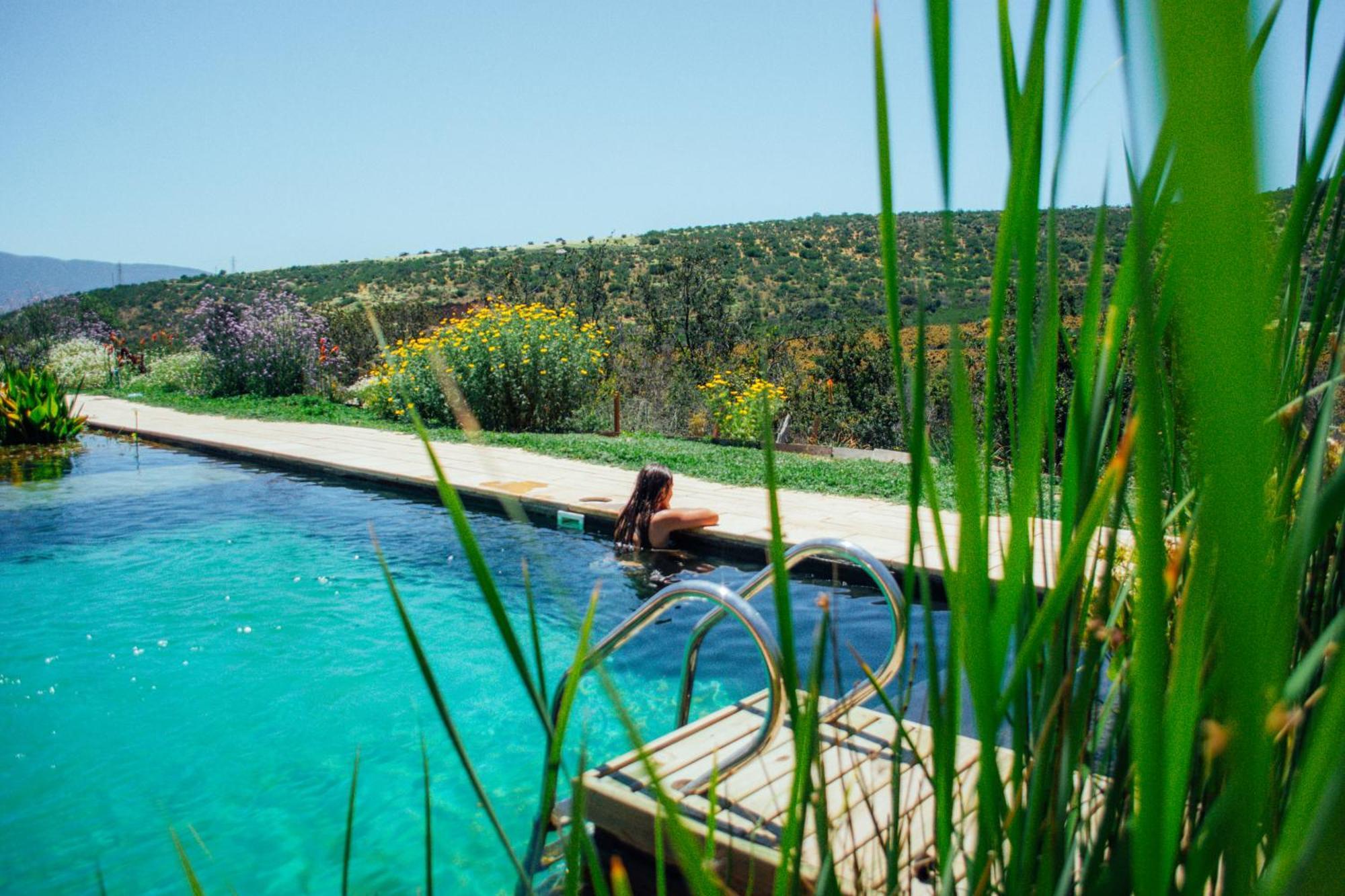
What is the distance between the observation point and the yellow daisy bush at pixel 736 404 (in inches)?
435

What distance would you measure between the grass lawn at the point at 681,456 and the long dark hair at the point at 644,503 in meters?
1.14

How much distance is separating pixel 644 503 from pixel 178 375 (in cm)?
1433

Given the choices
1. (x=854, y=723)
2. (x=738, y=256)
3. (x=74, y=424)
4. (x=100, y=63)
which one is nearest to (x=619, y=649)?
(x=854, y=723)

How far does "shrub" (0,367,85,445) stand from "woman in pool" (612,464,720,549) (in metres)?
8.28

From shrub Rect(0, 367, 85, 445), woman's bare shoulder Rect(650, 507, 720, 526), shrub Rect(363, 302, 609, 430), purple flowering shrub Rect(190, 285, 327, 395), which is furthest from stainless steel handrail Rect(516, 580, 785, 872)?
purple flowering shrub Rect(190, 285, 327, 395)

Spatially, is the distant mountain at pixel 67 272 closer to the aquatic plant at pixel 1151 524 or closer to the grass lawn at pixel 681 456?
the grass lawn at pixel 681 456

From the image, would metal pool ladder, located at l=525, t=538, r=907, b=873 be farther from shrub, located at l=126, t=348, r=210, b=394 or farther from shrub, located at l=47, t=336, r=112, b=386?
shrub, located at l=47, t=336, r=112, b=386

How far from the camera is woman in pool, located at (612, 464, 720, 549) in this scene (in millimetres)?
6410

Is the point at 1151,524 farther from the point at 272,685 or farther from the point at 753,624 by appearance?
the point at 272,685

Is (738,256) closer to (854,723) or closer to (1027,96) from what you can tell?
(854,723)

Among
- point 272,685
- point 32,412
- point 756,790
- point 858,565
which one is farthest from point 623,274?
point 756,790

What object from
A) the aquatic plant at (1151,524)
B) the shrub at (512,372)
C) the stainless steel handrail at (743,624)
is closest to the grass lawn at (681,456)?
the shrub at (512,372)

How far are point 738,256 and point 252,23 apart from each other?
23.3 m

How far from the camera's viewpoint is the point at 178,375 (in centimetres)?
1744
